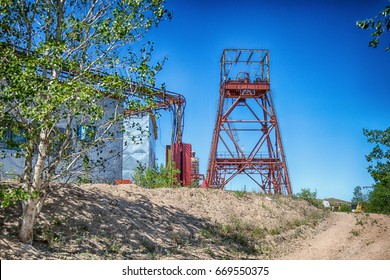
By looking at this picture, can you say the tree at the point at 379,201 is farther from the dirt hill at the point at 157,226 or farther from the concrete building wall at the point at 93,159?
the concrete building wall at the point at 93,159

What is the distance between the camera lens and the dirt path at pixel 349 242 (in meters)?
14.7

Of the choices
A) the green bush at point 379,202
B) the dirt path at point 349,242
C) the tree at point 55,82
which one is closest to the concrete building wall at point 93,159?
the tree at point 55,82

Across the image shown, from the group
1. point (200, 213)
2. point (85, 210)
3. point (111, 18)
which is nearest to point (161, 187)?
point (200, 213)

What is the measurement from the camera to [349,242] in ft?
56.9

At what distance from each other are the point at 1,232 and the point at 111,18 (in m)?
7.17

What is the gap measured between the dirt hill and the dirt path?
28cm

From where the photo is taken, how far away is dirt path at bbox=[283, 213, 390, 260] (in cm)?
1467

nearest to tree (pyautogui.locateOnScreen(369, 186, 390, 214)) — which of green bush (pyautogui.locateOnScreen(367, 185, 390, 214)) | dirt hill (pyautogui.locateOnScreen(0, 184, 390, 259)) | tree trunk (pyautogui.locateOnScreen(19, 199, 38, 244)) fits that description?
green bush (pyautogui.locateOnScreen(367, 185, 390, 214))

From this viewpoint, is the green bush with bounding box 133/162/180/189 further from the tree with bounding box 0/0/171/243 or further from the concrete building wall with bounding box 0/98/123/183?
the tree with bounding box 0/0/171/243

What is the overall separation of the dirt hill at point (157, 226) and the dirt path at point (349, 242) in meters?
0.28

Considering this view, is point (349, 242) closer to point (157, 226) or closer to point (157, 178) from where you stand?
point (157, 226)

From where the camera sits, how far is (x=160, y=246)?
45.2 feet

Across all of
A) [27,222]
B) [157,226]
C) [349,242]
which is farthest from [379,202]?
[27,222]

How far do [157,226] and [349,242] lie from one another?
8.60m
